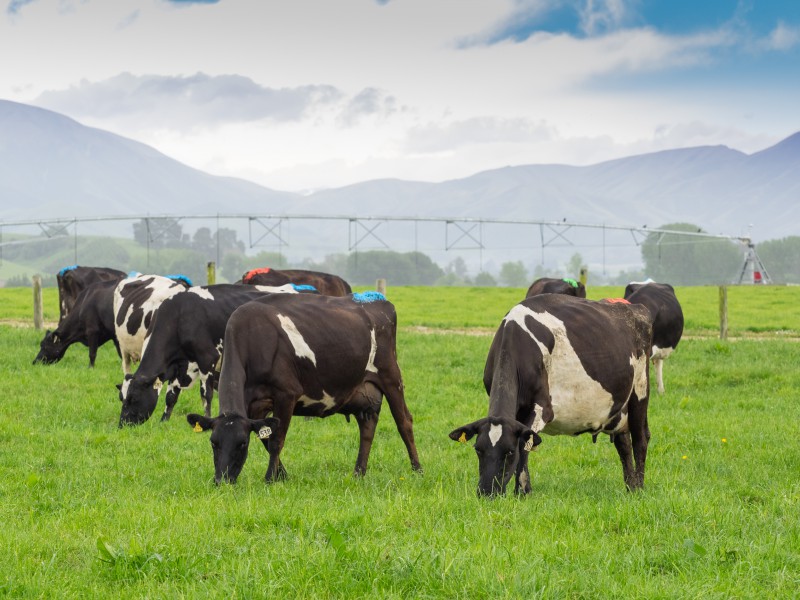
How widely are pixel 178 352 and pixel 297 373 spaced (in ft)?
14.1

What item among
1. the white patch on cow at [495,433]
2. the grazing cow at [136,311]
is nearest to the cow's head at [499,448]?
the white patch on cow at [495,433]

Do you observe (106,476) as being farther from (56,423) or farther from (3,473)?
(56,423)

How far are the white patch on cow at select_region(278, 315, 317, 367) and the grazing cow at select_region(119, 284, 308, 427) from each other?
155 inches

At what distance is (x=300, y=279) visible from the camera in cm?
1980

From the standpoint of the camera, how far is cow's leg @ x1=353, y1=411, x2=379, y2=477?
405 inches

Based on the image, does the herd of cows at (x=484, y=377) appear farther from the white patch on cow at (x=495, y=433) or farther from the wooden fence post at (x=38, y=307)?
the wooden fence post at (x=38, y=307)

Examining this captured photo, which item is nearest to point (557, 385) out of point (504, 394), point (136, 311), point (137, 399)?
point (504, 394)

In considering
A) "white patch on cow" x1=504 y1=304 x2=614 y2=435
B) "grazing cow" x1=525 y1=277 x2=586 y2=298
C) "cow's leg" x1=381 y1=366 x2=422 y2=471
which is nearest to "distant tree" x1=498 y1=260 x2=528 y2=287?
"grazing cow" x1=525 y1=277 x2=586 y2=298

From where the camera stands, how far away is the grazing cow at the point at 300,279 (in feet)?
62.5

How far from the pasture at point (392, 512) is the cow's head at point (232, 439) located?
0.23 metres

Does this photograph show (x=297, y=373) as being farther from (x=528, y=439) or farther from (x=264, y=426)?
(x=528, y=439)

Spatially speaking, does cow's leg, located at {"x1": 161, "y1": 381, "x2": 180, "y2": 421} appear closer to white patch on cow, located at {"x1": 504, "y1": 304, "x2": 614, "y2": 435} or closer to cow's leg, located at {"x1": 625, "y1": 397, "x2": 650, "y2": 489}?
white patch on cow, located at {"x1": 504, "y1": 304, "x2": 614, "y2": 435}

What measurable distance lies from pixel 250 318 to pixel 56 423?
4.96 m

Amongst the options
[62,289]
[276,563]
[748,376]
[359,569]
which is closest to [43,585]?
[276,563]
